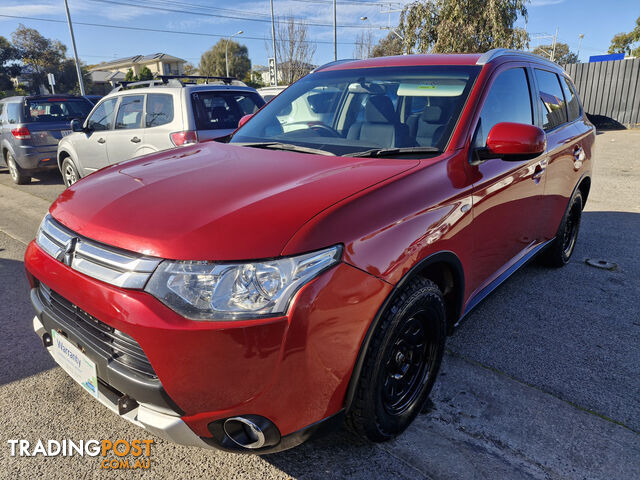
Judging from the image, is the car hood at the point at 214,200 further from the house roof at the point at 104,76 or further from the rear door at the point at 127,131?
the house roof at the point at 104,76

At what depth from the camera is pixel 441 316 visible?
2.26 m

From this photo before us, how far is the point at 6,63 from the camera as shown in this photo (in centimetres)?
4534

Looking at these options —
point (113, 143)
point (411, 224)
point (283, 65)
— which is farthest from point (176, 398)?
point (283, 65)

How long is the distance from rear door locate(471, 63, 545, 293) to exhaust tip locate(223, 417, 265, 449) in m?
1.47

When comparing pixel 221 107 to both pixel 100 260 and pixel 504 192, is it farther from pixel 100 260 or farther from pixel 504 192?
pixel 100 260

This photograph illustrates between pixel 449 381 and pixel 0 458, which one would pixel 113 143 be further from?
pixel 449 381

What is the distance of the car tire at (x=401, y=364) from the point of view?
1838mm

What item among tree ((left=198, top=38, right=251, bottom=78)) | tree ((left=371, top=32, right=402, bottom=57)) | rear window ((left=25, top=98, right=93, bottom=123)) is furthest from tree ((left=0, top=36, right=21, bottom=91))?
rear window ((left=25, top=98, right=93, bottom=123))

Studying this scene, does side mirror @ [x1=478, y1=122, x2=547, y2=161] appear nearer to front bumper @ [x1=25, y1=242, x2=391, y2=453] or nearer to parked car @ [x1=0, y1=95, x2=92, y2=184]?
front bumper @ [x1=25, y1=242, x2=391, y2=453]

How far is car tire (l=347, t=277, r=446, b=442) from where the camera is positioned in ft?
6.03

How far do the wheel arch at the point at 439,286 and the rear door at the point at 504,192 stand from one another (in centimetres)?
21

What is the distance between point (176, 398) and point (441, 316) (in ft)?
4.24

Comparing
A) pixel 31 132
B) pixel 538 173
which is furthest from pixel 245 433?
pixel 31 132

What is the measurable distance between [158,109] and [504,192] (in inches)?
190
